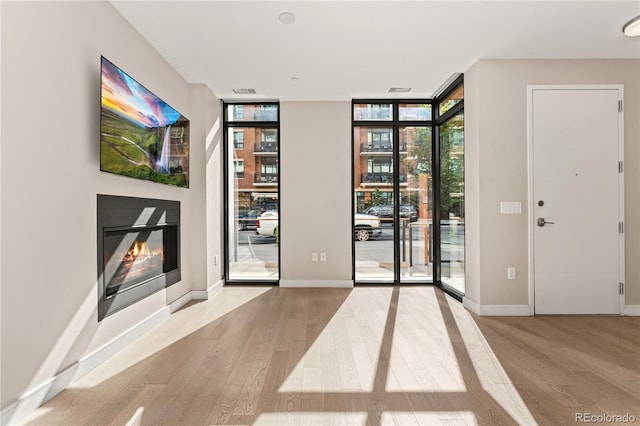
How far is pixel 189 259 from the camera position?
416cm

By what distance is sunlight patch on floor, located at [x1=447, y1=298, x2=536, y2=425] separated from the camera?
6.07 ft

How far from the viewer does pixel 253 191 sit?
195 inches

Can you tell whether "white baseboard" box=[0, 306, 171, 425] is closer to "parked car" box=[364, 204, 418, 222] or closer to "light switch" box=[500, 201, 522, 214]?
"parked car" box=[364, 204, 418, 222]

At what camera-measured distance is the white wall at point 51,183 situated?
1.73 m

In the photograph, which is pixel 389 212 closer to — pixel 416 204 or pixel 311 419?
pixel 416 204

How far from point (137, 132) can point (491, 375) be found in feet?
10.4

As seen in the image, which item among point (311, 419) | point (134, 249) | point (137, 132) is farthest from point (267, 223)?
point (311, 419)

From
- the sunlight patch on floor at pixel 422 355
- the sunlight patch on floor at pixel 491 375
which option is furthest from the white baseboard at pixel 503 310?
the sunlight patch on floor at pixel 422 355

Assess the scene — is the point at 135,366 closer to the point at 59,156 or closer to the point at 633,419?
the point at 59,156

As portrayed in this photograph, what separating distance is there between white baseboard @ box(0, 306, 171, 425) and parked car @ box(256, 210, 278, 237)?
82.0 inches

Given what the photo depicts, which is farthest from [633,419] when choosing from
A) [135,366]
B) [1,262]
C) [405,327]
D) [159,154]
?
[159,154]

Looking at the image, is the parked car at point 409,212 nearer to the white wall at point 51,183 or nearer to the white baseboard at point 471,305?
the white baseboard at point 471,305

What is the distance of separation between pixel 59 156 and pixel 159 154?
1.15 m

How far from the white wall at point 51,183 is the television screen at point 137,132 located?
99mm
